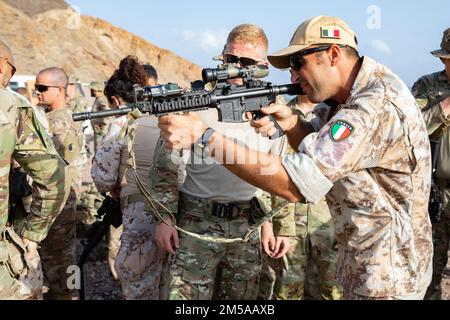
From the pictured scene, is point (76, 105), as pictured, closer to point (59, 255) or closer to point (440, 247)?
point (59, 255)

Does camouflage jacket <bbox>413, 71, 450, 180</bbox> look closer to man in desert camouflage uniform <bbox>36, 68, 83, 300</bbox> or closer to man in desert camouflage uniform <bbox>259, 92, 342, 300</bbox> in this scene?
man in desert camouflage uniform <bbox>259, 92, 342, 300</bbox>

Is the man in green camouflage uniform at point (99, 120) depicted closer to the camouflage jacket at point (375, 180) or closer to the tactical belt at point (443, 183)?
the tactical belt at point (443, 183)

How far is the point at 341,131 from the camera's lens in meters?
1.99

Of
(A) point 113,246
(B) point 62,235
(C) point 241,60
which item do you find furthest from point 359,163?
(A) point 113,246

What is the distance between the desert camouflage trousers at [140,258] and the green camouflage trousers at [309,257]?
93 cm

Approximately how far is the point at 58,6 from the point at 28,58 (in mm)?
9165

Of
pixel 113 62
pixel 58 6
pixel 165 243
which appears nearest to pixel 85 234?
pixel 165 243

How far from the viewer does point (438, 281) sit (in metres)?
4.21

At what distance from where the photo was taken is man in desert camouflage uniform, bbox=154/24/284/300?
313cm

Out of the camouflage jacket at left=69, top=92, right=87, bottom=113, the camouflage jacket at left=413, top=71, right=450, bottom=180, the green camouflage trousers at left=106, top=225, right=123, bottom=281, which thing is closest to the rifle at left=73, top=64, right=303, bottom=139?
the camouflage jacket at left=413, top=71, right=450, bottom=180

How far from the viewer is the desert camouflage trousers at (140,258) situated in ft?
12.0
